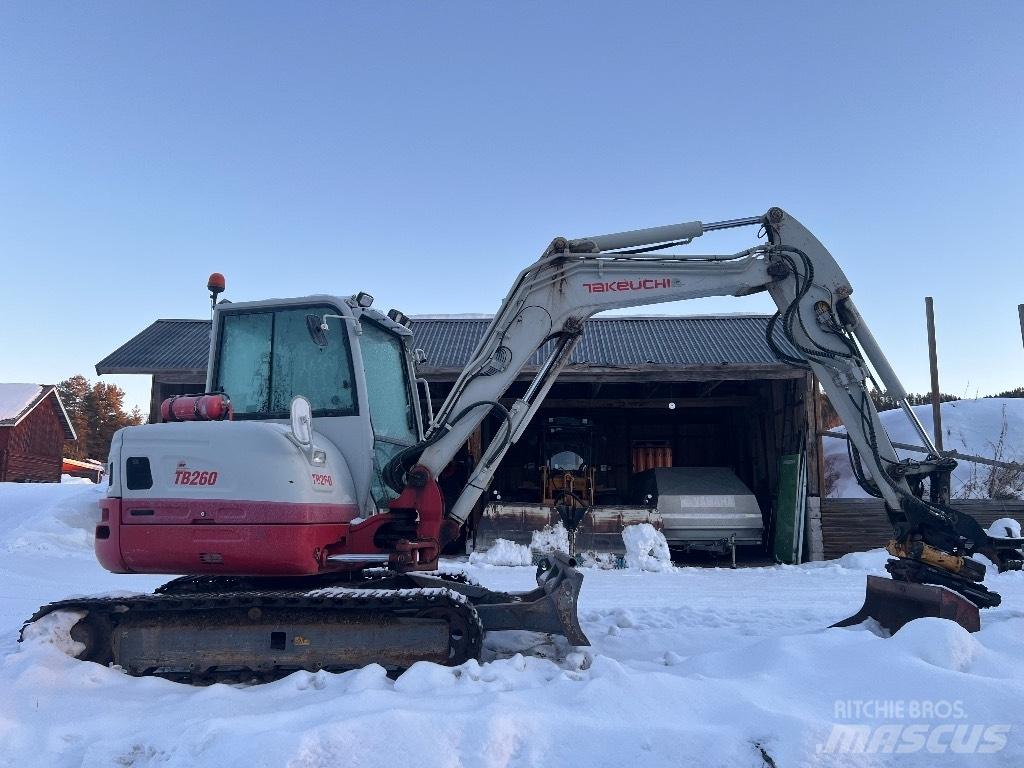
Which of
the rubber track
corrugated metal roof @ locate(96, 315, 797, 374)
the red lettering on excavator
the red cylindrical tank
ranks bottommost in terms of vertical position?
the rubber track

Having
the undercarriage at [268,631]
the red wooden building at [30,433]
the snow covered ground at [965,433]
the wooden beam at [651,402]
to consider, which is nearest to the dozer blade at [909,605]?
the undercarriage at [268,631]

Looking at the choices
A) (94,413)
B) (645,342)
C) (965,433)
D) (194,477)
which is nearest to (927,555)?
(194,477)

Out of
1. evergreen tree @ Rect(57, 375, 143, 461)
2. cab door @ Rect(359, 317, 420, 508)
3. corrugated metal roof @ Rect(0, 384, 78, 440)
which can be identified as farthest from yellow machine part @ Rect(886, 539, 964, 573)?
evergreen tree @ Rect(57, 375, 143, 461)

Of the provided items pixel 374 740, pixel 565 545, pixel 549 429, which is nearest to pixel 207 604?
pixel 374 740

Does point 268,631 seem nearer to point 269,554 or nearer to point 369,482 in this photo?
point 269,554

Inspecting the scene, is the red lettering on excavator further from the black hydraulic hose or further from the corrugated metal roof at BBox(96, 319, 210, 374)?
the corrugated metal roof at BBox(96, 319, 210, 374)

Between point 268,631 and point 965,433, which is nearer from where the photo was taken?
point 268,631

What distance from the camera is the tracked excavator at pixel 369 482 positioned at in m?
4.81

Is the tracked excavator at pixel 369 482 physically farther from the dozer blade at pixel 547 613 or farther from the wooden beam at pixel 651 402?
the wooden beam at pixel 651 402

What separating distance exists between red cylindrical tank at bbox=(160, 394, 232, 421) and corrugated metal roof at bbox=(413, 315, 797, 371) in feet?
28.3

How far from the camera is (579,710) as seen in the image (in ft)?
12.2

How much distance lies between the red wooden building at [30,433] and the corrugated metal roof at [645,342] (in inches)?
941

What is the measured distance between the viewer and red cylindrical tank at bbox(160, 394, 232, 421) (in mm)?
5016

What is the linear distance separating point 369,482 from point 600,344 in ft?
36.0
